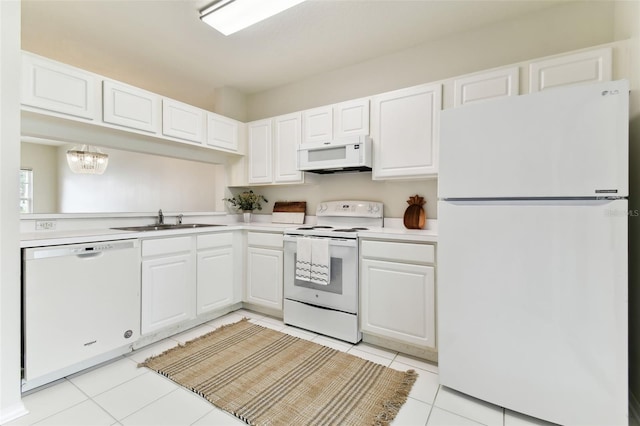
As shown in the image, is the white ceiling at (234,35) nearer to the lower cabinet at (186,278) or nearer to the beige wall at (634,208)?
the beige wall at (634,208)

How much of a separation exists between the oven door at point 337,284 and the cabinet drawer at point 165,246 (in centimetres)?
91

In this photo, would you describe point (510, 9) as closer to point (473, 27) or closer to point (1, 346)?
point (473, 27)

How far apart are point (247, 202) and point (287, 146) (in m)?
0.98

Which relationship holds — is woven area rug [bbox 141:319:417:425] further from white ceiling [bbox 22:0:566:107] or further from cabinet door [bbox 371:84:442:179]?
white ceiling [bbox 22:0:566:107]

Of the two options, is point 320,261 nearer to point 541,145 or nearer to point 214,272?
point 214,272

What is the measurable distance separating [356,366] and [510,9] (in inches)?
115

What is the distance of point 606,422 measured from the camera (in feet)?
4.23

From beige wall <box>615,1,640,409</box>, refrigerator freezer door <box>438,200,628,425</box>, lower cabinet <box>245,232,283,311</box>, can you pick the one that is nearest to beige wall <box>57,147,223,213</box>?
lower cabinet <box>245,232,283,311</box>

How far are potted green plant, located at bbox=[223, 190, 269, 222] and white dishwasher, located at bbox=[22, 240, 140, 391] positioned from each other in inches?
63.3

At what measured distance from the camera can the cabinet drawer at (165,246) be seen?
217cm

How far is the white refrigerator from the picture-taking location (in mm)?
1305

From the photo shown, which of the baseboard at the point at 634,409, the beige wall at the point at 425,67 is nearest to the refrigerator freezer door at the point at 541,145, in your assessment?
the beige wall at the point at 425,67

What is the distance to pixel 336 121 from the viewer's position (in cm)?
276

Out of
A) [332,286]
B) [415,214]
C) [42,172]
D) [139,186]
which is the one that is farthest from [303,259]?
[139,186]
